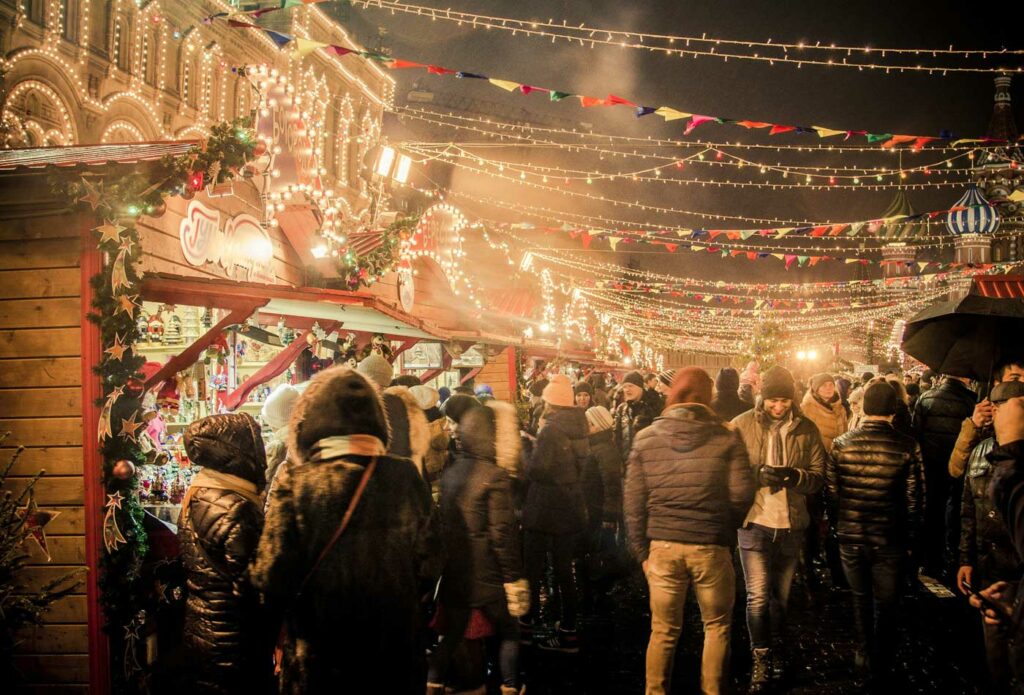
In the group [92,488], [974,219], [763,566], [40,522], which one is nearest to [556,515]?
[763,566]

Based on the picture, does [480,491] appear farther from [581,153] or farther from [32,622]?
[581,153]

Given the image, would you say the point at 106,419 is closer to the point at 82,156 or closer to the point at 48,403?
the point at 48,403

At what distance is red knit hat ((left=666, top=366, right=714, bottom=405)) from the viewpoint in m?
4.57

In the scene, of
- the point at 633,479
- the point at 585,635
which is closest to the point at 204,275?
the point at 633,479

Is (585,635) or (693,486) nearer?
(693,486)

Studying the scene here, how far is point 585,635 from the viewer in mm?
6547

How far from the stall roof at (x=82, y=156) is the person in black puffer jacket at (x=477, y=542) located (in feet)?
9.59

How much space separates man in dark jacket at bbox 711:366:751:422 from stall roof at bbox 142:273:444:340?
3.54 m

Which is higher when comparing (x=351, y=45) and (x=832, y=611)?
(x=351, y=45)

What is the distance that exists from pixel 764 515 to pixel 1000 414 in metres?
2.42

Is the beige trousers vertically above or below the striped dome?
below

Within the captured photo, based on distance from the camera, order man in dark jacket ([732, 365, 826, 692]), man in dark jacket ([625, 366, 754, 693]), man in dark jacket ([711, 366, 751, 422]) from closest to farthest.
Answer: man in dark jacket ([625, 366, 754, 693]) → man in dark jacket ([732, 365, 826, 692]) → man in dark jacket ([711, 366, 751, 422])

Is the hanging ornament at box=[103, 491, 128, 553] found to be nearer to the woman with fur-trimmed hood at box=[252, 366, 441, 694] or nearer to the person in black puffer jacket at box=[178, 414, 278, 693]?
the person in black puffer jacket at box=[178, 414, 278, 693]

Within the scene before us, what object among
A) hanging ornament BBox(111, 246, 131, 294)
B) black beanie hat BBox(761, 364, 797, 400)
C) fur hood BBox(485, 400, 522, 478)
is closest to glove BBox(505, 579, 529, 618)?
fur hood BBox(485, 400, 522, 478)
